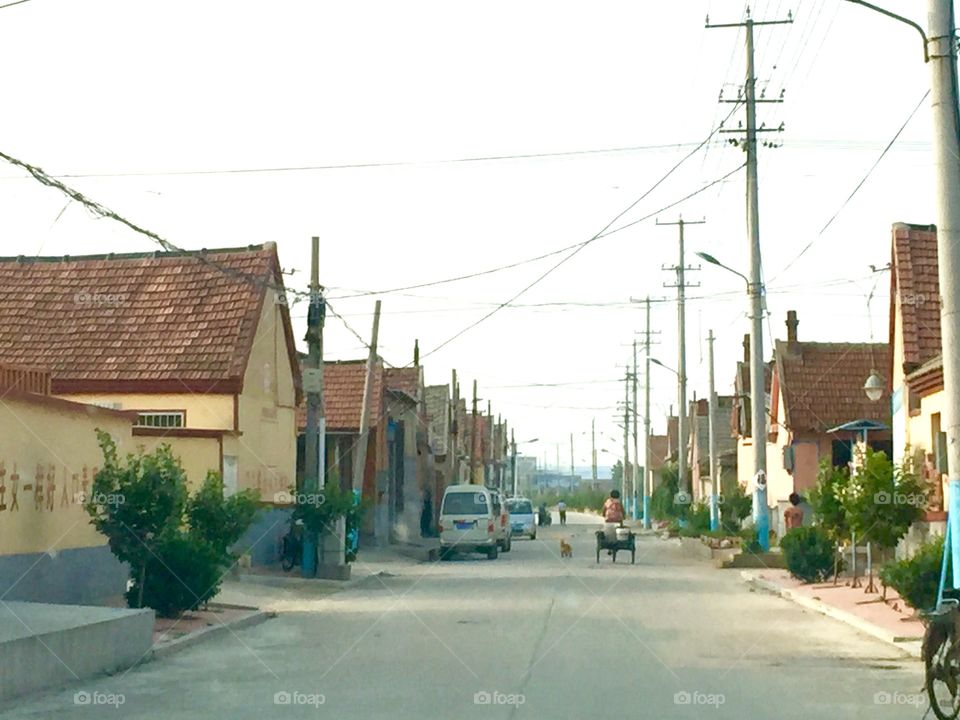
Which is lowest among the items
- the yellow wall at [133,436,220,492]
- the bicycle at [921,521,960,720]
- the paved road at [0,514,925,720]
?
the paved road at [0,514,925,720]

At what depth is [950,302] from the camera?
1680 centimetres

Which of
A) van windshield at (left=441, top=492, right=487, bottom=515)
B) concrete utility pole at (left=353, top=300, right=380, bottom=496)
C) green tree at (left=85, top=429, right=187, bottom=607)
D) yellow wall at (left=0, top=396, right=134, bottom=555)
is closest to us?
yellow wall at (left=0, top=396, right=134, bottom=555)

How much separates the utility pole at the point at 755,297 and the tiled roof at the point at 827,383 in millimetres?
11754

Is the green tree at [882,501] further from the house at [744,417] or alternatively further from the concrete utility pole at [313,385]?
the house at [744,417]

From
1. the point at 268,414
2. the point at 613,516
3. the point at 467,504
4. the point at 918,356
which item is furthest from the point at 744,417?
the point at 918,356

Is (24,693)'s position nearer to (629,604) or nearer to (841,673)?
(841,673)

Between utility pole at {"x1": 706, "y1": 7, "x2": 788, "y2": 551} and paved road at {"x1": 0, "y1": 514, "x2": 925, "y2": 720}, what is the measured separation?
10.8 m

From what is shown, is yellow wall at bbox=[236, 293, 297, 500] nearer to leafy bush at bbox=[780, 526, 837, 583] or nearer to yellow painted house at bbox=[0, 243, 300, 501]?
yellow painted house at bbox=[0, 243, 300, 501]

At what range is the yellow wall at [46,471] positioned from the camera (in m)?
20.6

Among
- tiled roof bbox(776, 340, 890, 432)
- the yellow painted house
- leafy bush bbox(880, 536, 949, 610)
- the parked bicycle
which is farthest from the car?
leafy bush bbox(880, 536, 949, 610)

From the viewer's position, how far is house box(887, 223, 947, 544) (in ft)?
96.5

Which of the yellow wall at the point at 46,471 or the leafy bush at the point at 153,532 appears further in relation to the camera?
the leafy bush at the point at 153,532

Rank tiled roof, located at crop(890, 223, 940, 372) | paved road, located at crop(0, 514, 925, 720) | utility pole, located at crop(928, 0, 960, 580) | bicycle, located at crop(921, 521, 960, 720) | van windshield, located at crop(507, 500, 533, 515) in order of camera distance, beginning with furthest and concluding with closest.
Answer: van windshield, located at crop(507, 500, 533, 515) → tiled roof, located at crop(890, 223, 940, 372) → utility pole, located at crop(928, 0, 960, 580) → paved road, located at crop(0, 514, 925, 720) → bicycle, located at crop(921, 521, 960, 720)

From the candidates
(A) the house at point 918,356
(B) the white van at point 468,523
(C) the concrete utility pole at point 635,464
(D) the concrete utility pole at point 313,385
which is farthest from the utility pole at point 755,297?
(C) the concrete utility pole at point 635,464
